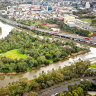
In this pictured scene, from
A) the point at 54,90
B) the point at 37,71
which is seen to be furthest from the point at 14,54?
the point at 54,90

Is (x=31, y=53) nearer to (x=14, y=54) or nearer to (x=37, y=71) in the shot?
(x=14, y=54)

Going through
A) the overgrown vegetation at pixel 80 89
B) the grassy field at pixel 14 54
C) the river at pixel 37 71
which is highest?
the grassy field at pixel 14 54

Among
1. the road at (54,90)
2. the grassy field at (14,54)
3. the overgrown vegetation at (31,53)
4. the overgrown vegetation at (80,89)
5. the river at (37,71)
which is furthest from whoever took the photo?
the grassy field at (14,54)

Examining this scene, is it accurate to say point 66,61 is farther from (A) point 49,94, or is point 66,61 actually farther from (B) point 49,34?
(B) point 49,34

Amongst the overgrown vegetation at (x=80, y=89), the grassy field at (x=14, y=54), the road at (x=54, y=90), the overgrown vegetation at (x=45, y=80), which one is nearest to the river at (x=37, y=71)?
the overgrown vegetation at (x=45, y=80)

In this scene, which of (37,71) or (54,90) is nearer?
(54,90)

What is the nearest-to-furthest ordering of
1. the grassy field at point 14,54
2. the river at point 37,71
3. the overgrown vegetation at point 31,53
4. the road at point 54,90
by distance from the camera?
the road at point 54,90 → the river at point 37,71 → the overgrown vegetation at point 31,53 → the grassy field at point 14,54

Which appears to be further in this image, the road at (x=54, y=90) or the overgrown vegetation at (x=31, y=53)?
the overgrown vegetation at (x=31, y=53)

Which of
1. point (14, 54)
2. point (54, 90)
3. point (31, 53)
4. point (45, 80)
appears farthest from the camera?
point (14, 54)

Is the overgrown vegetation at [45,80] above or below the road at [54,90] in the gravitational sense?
above

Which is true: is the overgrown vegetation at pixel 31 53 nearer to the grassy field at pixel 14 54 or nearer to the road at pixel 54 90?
the grassy field at pixel 14 54

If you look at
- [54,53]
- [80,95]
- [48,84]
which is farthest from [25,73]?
[80,95]
